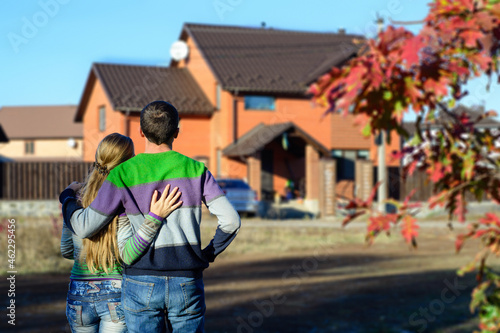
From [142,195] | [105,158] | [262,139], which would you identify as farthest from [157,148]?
[262,139]

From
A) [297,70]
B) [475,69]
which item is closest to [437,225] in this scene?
[297,70]

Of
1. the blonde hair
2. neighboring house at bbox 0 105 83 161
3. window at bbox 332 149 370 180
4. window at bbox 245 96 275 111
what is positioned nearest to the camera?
the blonde hair

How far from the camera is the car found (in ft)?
74.5

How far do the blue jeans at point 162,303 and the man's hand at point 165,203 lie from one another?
1.00 feet

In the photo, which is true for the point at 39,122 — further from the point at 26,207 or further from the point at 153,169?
the point at 153,169

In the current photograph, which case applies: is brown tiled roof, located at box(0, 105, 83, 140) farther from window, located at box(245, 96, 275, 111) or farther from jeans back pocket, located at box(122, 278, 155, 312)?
jeans back pocket, located at box(122, 278, 155, 312)

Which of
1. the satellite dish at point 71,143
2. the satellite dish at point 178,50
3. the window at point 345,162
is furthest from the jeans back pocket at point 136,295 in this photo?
the satellite dish at point 71,143

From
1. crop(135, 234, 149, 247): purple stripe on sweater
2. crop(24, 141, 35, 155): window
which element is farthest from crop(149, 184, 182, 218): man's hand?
crop(24, 141, 35, 155): window

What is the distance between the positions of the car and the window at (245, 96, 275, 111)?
18.0ft

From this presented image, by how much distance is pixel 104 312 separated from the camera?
3.15m

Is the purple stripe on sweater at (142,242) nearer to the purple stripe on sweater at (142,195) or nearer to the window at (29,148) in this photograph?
the purple stripe on sweater at (142,195)

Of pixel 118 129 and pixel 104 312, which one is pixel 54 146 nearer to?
pixel 118 129

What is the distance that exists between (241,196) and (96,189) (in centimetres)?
1968

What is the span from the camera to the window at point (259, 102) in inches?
1086
